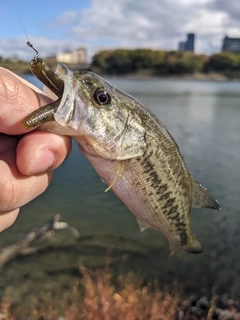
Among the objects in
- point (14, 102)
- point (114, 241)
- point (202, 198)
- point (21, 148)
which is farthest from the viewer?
point (114, 241)

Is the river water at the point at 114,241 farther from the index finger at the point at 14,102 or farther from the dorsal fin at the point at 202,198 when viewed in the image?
the index finger at the point at 14,102

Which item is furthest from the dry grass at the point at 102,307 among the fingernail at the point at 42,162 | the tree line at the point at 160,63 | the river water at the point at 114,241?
the tree line at the point at 160,63

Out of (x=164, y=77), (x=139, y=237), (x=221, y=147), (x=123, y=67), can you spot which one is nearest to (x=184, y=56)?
(x=164, y=77)

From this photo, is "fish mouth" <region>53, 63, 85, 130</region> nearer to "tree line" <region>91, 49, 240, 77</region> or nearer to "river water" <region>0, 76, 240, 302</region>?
"river water" <region>0, 76, 240, 302</region>

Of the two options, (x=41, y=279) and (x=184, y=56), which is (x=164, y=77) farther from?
(x=41, y=279)

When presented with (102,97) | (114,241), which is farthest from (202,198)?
(114,241)

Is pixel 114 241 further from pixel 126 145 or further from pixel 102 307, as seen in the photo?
pixel 126 145
